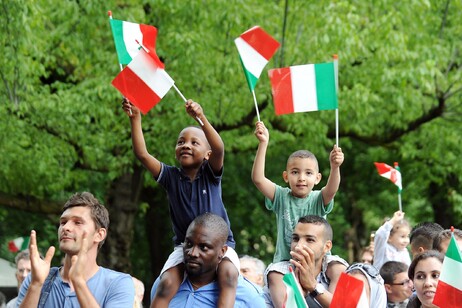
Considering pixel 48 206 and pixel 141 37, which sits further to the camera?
pixel 48 206

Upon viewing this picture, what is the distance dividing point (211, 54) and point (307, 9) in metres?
1.60

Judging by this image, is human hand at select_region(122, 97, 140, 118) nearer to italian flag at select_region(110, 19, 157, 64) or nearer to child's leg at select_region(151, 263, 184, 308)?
italian flag at select_region(110, 19, 157, 64)

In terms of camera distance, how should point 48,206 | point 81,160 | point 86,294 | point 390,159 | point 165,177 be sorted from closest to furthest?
point 86,294
point 165,177
point 81,160
point 48,206
point 390,159

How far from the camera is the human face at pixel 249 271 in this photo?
10195 millimetres

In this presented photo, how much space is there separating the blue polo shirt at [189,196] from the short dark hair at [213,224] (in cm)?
33

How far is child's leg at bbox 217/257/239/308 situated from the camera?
648cm

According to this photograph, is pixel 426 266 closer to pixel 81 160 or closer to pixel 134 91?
pixel 134 91

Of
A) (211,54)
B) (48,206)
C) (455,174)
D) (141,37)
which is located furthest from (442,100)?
(141,37)

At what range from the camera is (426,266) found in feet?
23.4

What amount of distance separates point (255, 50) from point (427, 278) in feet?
8.05

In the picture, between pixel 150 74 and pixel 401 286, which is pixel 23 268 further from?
pixel 401 286

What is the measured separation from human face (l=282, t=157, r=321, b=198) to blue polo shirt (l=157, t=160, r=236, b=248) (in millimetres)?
854

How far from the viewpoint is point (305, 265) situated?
632 centimetres

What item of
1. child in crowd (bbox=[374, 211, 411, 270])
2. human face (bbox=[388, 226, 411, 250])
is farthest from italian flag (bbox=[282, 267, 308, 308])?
human face (bbox=[388, 226, 411, 250])
